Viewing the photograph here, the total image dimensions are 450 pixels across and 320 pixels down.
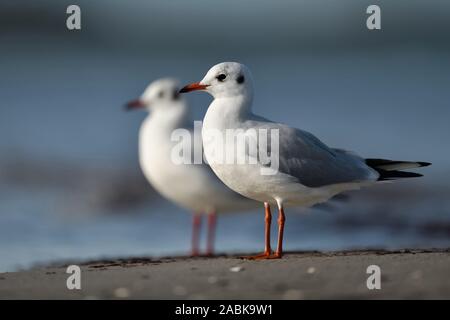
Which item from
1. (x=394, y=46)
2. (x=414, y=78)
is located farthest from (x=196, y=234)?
(x=394, y=46)

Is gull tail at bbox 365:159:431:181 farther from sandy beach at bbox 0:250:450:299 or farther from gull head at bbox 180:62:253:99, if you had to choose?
gull head at bbox 180:62:253:99

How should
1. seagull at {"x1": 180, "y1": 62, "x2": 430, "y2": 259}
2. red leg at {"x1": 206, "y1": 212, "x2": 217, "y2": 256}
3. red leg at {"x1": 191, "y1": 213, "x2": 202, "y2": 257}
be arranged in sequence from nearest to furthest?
1. seagull at {"x1": 180, "y1": 62, "x2": 430, "y2": 259}
2. red leg at {"x1": 206, "y1": 212, "x2": 217, "y2": 256}
3. red leg at {"x1": 191, "y1": 213, "x2": 202, "y2": 257}

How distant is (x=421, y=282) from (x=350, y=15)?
837 inches

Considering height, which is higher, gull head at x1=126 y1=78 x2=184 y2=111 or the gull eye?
the gull eye

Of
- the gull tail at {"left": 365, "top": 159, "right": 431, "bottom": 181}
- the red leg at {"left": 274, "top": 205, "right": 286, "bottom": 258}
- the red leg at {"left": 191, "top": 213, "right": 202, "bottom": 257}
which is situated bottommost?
the red leg at {"left": 191, "top": 213, "right": 202, "bottom": 257}

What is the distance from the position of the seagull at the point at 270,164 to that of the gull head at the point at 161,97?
3434mm

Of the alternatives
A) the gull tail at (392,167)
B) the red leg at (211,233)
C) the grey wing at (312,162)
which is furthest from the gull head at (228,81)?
the red leg at (211,233)

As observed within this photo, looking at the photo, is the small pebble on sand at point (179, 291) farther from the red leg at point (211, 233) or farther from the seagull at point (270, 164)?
the red leg at point (211, 233)

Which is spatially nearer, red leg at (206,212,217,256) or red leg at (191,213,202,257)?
red leg at (206,212,217,256)

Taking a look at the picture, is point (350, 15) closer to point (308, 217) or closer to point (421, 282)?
point (308, 217)

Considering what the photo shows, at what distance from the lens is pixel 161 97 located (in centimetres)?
1057

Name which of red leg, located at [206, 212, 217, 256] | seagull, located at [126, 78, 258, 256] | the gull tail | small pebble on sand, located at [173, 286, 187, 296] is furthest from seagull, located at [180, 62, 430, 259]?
red leg, located at [206, 212, 217, 256]

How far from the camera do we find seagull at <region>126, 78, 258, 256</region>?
356 inches

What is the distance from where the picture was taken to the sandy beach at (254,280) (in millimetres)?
5145
